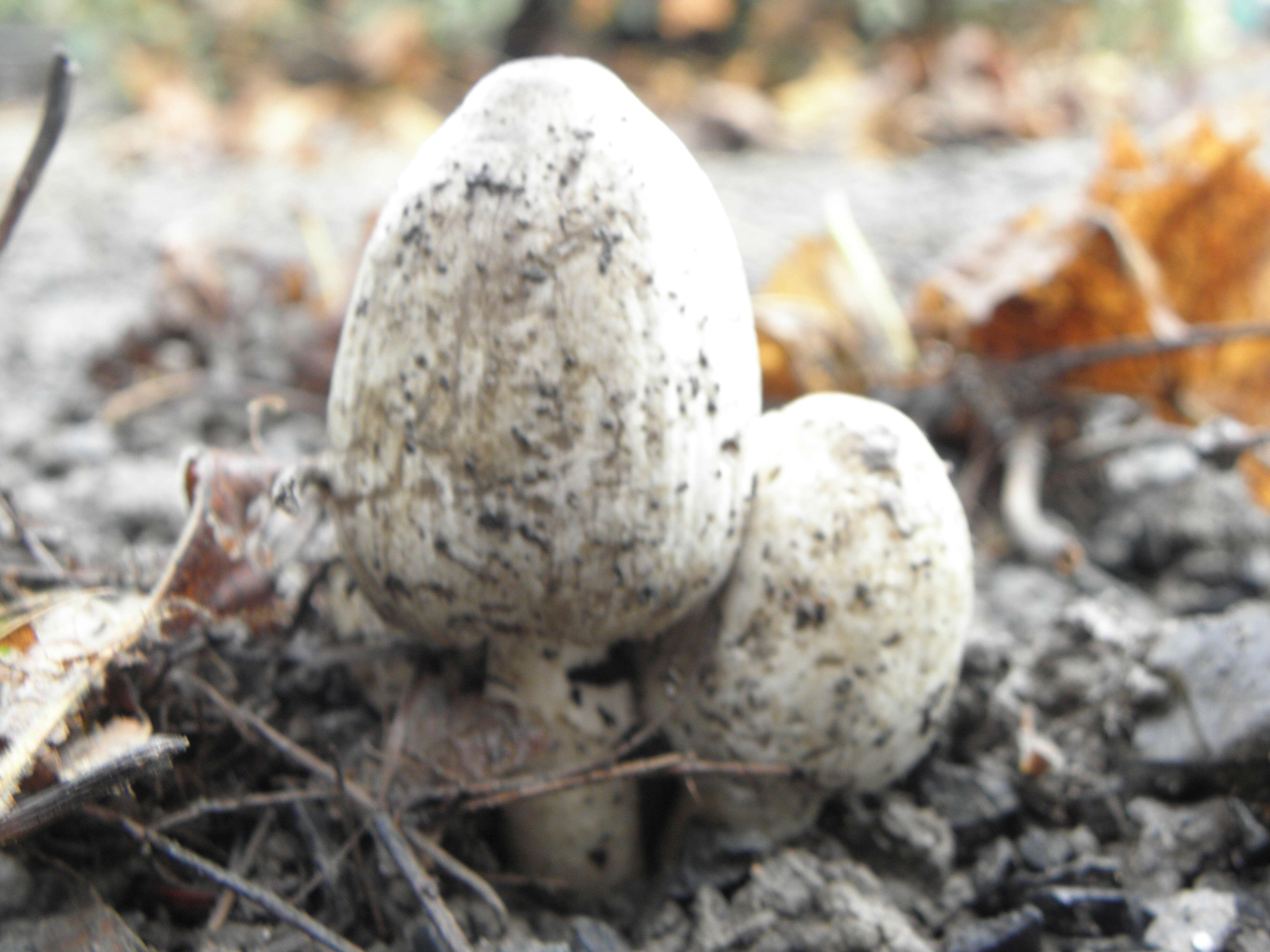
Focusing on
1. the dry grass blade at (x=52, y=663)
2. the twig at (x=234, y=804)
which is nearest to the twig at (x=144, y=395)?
the dry grass blade at (x=52, y=663)

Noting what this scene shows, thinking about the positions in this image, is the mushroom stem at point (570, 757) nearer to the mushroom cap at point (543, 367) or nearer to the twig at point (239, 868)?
the mushroom cap at point (543, 367)

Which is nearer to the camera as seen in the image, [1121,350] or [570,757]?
[570,757]

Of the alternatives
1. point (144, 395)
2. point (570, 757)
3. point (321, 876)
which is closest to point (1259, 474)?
point (570, 757)

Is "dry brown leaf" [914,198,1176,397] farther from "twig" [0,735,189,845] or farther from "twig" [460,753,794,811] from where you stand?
"twig" [0,735,189,845]

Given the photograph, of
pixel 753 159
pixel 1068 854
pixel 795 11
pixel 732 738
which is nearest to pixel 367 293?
pixel 732 738

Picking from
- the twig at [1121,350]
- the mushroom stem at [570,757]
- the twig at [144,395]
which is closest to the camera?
the mushroom stem at [570,757]

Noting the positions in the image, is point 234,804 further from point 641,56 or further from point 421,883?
point 641,56

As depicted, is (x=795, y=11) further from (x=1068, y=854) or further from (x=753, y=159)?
(x=1068, y=854)
